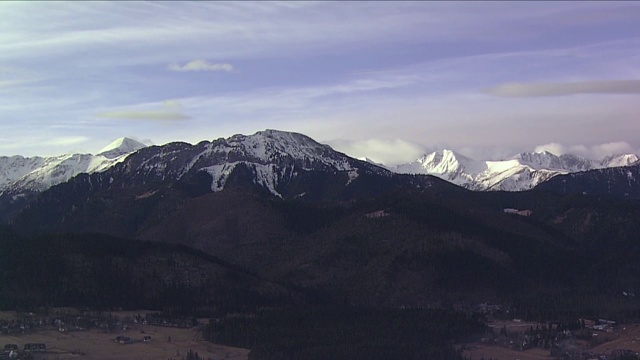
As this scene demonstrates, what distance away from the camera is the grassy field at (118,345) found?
166m

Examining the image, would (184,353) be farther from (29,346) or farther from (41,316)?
(41,316)

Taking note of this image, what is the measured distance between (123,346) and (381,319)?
1996 inches

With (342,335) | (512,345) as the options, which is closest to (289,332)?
(342,335)

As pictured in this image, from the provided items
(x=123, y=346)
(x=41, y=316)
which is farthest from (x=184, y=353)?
(x=41, y=316)

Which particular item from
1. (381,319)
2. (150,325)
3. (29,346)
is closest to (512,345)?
(381,319)

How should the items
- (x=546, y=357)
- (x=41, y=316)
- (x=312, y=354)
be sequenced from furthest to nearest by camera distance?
(x=41, y=316) → (x=546, y=357) → (x=312, y=354)

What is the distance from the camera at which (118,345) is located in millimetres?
175375

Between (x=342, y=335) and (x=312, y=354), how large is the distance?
54.5 feet

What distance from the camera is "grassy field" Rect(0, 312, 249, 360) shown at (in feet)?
545

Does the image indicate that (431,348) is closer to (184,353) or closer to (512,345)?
(512,345)

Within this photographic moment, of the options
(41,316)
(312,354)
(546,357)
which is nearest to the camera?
(312,354)

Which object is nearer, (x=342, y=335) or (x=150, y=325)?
(x=342, y=335)

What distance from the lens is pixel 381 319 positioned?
196 meters

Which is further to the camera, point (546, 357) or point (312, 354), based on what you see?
point (546, 357)
